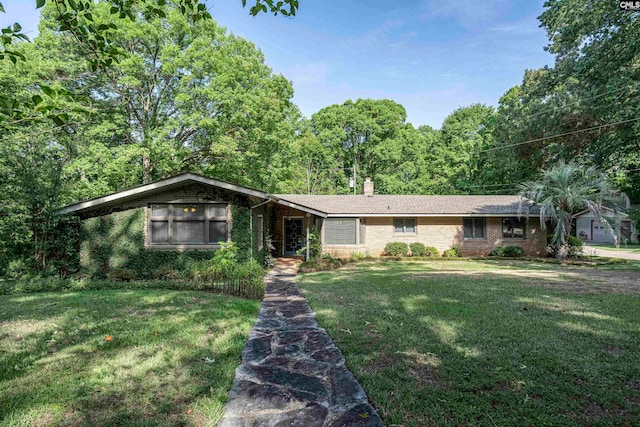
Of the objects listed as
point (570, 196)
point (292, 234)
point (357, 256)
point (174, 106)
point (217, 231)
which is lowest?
point (357, 256)

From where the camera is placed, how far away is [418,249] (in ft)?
59.0

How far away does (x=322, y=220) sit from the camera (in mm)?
17453

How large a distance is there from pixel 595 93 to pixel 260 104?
17.0 metres

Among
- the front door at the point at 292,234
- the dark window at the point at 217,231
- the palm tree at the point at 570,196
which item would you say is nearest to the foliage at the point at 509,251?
the palm tree at the point at 570,196

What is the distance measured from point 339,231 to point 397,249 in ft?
11.3

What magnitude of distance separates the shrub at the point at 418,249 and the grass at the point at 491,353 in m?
9.47

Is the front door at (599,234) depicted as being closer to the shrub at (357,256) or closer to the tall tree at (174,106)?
the shrub at (357,256)

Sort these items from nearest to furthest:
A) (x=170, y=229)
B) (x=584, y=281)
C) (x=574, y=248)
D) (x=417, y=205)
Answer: (x=584, y=281), (x=170, y=229), (x=574, y=248), (x=417, y=205)

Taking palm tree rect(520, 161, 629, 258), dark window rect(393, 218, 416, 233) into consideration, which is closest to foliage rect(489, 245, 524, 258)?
palm tree rect(520, 161, 629, 258)

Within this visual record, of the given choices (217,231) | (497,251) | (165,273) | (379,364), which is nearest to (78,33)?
(379,364)

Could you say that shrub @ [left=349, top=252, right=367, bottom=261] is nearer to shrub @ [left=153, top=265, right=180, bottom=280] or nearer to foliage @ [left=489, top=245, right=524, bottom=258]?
foliage @ [left=489, top=245, right=524, bottom=258]

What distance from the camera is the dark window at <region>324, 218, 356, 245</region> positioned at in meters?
A: 18.1

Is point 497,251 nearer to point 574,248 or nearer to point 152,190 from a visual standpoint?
point 574,248

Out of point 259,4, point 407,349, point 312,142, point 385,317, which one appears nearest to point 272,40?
point 259,4
